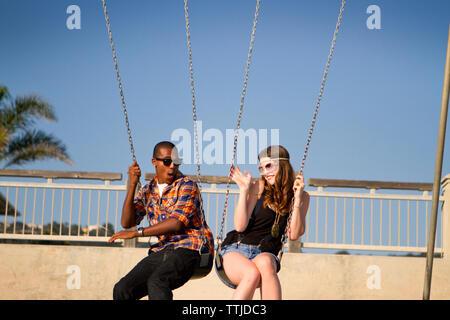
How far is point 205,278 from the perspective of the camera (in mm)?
8531

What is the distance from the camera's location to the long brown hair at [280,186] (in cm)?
459

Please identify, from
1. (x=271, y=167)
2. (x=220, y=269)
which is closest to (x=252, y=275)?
(x=220, y=269)

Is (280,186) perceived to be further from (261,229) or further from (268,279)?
(268,279)

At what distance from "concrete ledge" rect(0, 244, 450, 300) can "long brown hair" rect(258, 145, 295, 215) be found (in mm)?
4018

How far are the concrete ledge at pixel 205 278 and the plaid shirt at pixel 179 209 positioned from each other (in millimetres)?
3944

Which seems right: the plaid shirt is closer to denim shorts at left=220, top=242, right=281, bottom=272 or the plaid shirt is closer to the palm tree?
denim shorts at left=220, top=242, right=281, bottom=272

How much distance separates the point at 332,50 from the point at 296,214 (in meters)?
1.35

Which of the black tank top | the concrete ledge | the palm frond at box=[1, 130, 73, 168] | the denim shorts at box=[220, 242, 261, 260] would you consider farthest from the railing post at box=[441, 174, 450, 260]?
the palm frond at box=[1, 130, 73, 168]

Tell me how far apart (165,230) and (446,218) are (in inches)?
240

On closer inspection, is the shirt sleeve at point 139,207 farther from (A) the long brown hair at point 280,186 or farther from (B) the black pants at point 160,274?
(A) the long brown hair at point 280,186

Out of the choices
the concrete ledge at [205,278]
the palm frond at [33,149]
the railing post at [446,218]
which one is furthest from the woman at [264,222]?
the palm frond at [33,149]
